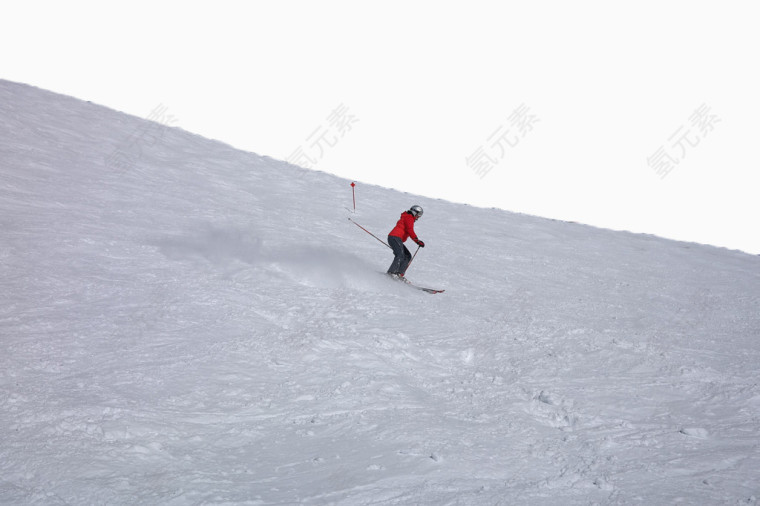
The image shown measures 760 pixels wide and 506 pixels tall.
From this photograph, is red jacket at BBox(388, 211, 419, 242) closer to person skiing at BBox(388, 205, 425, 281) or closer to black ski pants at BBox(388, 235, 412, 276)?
person skiing at BBox(388, 205, 425, 281)

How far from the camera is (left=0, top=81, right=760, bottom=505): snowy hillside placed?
4.49 m

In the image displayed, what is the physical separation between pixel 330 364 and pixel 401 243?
179 inches

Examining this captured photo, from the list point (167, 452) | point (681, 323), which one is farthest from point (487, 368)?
point (681, 323)

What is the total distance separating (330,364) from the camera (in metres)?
6.60

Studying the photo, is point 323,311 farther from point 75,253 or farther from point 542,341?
point 75,253

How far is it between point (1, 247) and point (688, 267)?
14084 millimetres

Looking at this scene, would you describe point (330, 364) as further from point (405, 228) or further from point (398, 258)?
point (405, 228)

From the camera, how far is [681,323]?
974 cm

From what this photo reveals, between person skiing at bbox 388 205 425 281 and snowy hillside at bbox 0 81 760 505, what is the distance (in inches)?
24.0

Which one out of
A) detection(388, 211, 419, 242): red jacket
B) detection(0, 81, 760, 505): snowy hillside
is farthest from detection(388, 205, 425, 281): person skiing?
detection(0, 81, 760, 505): snowy hillside

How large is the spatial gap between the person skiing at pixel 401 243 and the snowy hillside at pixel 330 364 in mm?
609

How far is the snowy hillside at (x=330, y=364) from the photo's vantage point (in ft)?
14.7

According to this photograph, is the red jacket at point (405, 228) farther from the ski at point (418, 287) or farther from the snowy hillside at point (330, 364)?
the ski at point (418, 287)

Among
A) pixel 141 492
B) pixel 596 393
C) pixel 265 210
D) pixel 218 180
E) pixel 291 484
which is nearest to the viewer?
pixel 141 492
